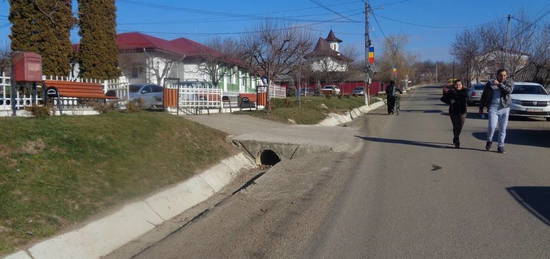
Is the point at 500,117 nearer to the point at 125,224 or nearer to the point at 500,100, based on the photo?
the point at 500,100

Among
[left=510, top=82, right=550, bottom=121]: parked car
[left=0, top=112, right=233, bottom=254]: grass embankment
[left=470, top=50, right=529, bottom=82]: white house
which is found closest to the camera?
[left=0, top=112, right=233, bottom=254]: grass embankment

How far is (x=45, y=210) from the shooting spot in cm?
526

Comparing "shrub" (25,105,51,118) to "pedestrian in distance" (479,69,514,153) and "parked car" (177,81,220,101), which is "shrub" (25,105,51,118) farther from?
"pedestrian in distance" (479,69,514,153)

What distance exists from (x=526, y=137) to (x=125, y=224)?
12443mm

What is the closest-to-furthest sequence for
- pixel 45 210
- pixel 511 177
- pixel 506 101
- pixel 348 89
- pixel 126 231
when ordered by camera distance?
pixel 45 210, pixel 126 231, pixel 511 177, pixel 506 101, pixel 348 89

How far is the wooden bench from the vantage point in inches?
466

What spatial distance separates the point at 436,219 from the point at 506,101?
19.6 feet

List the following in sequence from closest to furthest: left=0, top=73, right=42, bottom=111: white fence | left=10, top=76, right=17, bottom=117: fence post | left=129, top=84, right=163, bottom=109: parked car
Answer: left=10, top=76, right=17, bottom=117: fence post < left=0, top=73, right=42, bottom=111: white fence < left=129, top=84, right=163, bottom=109: parked car

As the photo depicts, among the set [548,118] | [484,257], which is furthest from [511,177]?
[548,118]

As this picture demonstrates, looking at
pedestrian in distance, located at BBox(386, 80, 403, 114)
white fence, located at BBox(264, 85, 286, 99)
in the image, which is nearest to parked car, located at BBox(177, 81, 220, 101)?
pedestrian in distance, located at BBox(386, 80, 403, 114)

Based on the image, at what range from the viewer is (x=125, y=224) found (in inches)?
225

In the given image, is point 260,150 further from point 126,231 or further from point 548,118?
point 548,118

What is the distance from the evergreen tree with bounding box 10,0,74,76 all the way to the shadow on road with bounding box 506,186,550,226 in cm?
1378

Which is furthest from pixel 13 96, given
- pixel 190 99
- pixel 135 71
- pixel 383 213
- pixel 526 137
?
pixel 135 71
